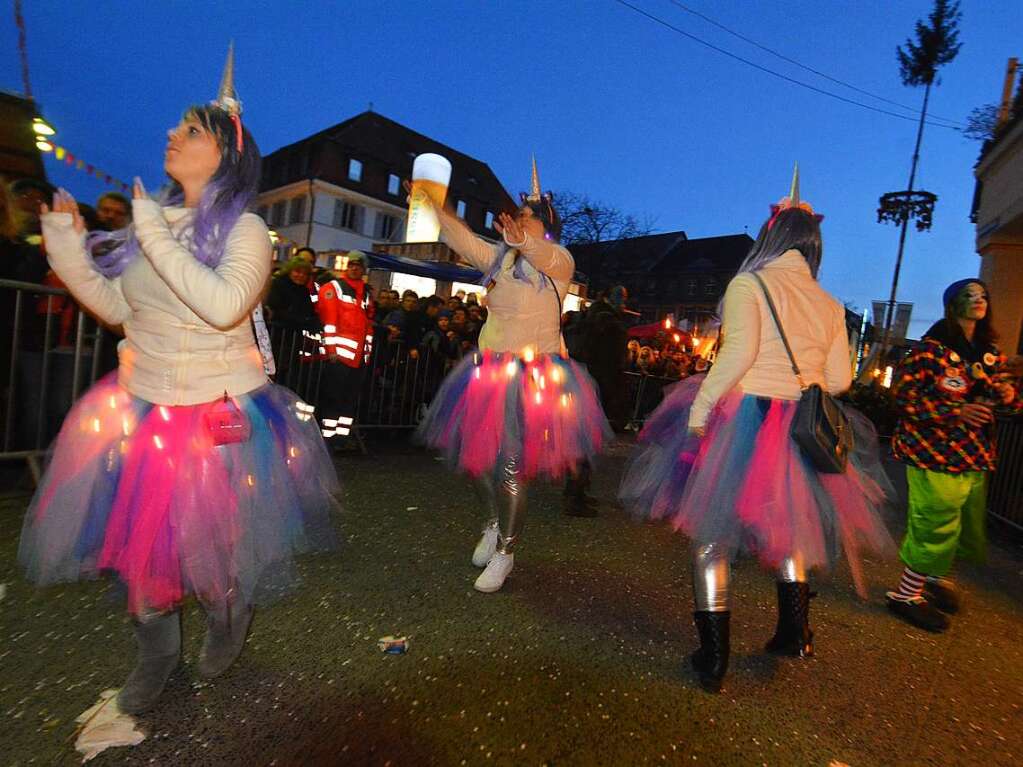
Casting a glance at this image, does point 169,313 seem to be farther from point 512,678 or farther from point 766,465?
point 766,465

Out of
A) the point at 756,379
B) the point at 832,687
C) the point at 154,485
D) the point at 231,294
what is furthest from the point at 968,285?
the point at 154,485

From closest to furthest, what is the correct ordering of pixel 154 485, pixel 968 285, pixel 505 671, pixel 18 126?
pixel 154 485, pixel 505 671, pixel 968 285, pixel 18 126

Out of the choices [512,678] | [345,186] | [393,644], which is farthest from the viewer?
[345,186]

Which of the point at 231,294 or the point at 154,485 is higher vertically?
the point at 231,294

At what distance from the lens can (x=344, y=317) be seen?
21.7ft

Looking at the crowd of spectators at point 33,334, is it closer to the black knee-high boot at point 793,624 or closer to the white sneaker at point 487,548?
the white sneaker at point 487,548

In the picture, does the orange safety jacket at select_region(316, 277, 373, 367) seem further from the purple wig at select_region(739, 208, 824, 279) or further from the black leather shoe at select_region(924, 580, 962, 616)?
the black leather shoe at select_region(924, 580, 962, 616)

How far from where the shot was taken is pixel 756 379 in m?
2.72

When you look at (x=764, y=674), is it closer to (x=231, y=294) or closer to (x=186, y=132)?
(x=231, y=294)

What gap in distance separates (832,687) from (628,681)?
956mm

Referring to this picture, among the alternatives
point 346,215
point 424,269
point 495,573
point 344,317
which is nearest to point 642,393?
point 424,269

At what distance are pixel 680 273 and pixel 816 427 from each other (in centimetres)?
5272

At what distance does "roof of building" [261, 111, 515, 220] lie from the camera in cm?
3969

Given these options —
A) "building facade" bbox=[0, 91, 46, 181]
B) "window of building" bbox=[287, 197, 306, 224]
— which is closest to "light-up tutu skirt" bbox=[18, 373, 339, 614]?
"building facade" bbox=[0, 91, 46, 181]
